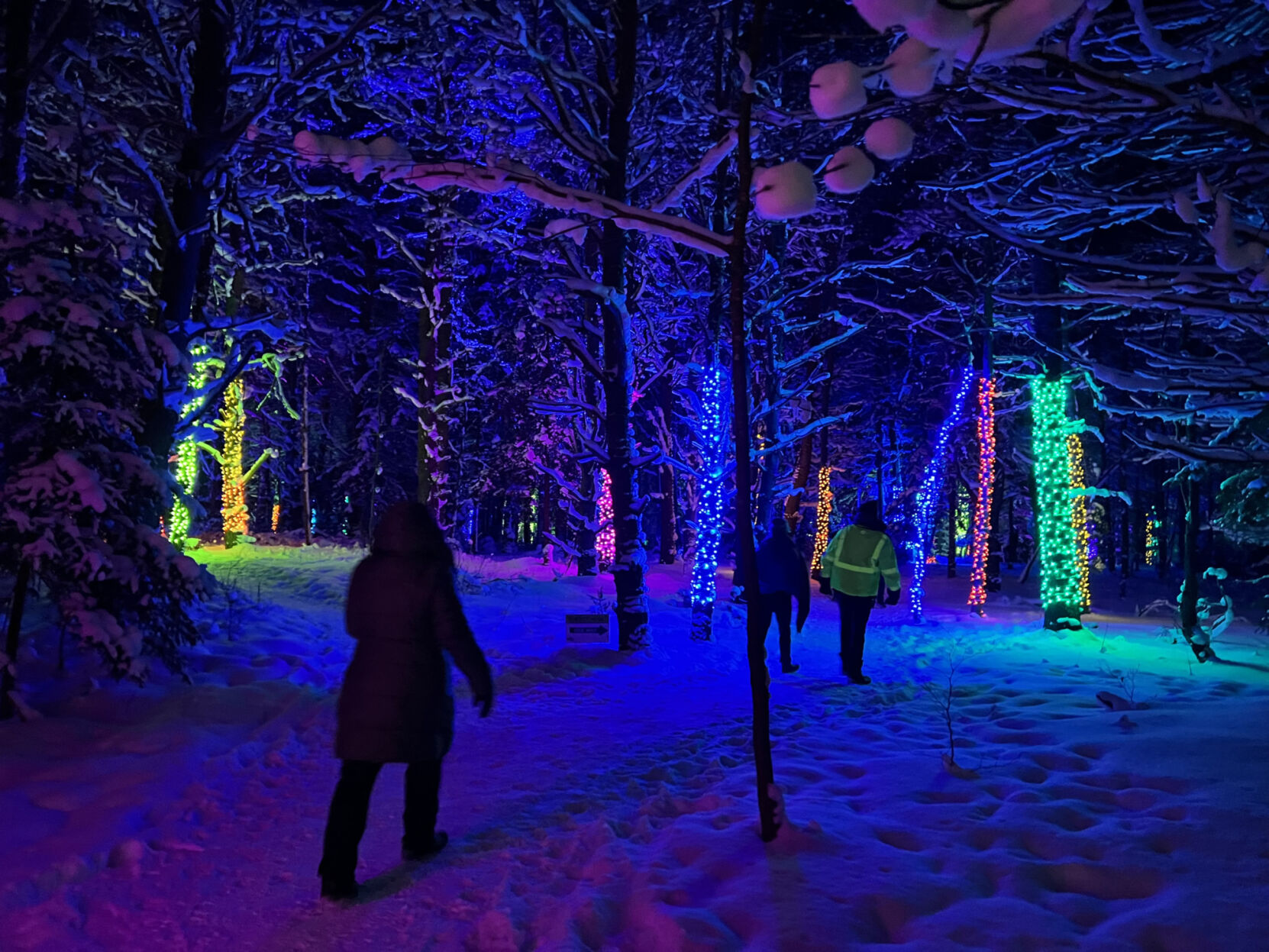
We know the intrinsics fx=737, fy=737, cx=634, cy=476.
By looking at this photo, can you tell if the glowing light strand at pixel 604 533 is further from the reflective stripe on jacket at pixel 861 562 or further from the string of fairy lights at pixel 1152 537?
the string of fairy lights at pixel 1152 537

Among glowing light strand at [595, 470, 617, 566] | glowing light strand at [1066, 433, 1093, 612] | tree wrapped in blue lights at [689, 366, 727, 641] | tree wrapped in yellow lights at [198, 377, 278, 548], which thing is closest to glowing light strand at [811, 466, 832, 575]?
glowing light strand at [595, 470, 617, 566]

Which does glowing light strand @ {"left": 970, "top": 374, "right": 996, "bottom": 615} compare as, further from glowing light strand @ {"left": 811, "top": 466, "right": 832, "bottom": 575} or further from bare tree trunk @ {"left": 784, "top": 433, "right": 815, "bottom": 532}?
glowing light strand @ {"left": 811, "top": 466, "right": 832, "bottom": 575}

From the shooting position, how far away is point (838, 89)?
3.09m

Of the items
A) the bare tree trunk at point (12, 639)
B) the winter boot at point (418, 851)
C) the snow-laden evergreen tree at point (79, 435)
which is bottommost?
the winter boot at point (418, 851)

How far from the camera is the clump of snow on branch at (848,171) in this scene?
3.54 meters

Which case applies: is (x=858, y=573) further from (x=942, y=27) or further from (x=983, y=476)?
(x=983, y=476)

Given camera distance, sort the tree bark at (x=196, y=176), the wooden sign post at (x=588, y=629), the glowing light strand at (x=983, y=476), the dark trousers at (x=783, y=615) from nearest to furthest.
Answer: the tree bark at (x=196, y=176), the dark trousers at (x=783, y=615), the wooden sign post at (x=588, y=629), the glowing light strand at (x=983, y=476)

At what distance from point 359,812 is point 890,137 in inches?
163

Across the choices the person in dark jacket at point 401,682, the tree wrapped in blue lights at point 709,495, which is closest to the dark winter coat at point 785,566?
the tree wrapped in blue lights at point 709,495

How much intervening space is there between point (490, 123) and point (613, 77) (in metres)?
2.14

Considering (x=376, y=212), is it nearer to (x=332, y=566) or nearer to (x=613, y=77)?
(x=332, y=566)

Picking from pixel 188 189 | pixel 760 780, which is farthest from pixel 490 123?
pixel 760 780

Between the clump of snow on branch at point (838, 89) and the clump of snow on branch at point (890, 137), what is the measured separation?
8.5 inches

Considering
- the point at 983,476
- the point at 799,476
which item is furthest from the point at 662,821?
the point at 799,476
